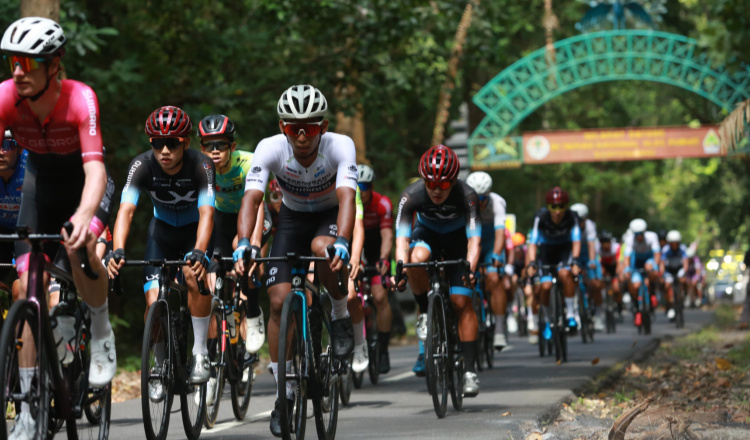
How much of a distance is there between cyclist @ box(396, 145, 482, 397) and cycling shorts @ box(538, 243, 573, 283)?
530 cm

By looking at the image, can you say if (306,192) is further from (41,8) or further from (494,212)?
(494,212)

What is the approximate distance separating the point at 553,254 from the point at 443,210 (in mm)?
6033

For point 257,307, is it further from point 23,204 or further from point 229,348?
point 23,204

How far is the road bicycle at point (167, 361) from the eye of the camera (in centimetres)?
721

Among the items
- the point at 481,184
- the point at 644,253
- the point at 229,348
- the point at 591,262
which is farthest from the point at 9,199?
the point at 644,253

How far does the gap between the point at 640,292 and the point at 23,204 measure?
16.7 metres

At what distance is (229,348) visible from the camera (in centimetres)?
906

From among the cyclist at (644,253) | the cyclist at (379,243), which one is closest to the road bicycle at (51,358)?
the cyclist at (379,243)

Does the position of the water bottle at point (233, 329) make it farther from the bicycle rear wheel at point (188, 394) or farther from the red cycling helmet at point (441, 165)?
the red cycling helmet at point (441, 165)

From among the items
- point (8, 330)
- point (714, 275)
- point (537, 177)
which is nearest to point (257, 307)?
point (8, 330)

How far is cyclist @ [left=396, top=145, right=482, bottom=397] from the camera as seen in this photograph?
9727 mm

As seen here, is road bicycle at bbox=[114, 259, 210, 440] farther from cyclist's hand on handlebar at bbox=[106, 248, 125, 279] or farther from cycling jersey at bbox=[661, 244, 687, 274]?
cycling jersey at bbox=[661, 244, 687, 274]

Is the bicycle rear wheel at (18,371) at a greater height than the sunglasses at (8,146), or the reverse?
the sunglasses at (8,146)

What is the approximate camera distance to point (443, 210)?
33.3ft
